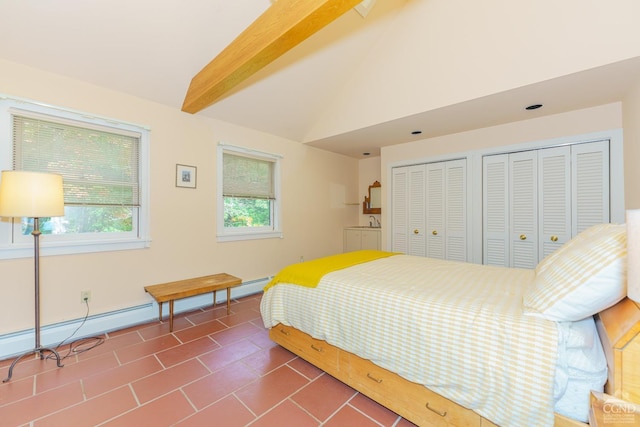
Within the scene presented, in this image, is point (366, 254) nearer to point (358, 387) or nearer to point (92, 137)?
point (358, 387)

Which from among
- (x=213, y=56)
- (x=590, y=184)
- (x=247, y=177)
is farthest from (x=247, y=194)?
(x=590, y=184)

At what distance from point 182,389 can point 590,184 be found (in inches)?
164

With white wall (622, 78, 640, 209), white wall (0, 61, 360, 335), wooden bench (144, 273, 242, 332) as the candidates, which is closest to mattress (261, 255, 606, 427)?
wooden bench (144, 273, 242, 332)

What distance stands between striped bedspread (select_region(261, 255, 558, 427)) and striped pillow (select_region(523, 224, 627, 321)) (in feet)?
0.27

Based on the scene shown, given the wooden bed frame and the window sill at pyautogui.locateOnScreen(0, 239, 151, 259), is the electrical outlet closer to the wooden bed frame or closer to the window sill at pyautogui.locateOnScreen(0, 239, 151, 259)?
the window sill at pyautogui.locateOnScreen(0, 239, 151, 259)

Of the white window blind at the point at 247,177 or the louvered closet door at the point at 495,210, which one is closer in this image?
the louvered closet door at the point at 495,210

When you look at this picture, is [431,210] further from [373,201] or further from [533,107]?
[533,107]

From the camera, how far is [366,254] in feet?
9.30

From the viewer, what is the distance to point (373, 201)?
17.0 feet

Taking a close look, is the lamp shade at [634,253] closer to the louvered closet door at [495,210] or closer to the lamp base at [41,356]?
the louvered closet door at [495,210]

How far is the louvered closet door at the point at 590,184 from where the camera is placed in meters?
2.69

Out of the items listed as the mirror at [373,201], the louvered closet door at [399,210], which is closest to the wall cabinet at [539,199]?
the louvered closet door at [399,210]

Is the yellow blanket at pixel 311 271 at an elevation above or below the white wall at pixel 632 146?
below

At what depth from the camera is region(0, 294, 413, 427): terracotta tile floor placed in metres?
1.46
